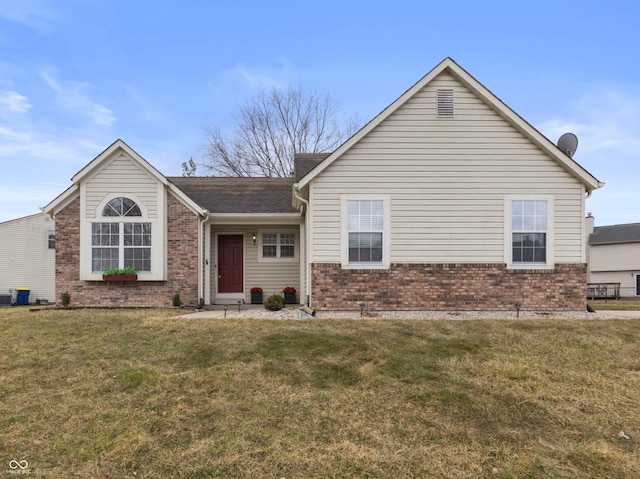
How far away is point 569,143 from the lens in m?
11.3

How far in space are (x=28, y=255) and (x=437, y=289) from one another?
19.6 meters

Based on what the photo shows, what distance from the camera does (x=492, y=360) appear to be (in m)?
5.68

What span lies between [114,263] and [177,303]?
222 cm

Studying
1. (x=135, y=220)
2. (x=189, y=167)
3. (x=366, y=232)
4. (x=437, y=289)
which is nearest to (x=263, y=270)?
(x=135, y=220)

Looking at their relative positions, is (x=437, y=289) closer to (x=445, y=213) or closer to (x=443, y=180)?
(x=445, y=213)

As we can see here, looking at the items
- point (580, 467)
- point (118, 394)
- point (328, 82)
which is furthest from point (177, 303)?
point (328, 82)

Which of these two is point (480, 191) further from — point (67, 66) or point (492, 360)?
point (67, 66)

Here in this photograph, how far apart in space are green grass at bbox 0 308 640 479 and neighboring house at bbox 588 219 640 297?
25.9 meters

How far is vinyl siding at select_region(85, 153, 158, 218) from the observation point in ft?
36.3


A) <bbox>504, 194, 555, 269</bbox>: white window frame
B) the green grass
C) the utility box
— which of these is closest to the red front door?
the green grass

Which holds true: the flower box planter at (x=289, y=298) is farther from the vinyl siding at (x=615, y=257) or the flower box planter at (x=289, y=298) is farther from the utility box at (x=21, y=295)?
the vinyl siding at (x=615, y=257)

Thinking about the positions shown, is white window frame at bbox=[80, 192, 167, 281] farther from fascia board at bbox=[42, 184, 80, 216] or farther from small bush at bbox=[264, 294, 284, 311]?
small bush at bbox=[264, 294, 284, 311]

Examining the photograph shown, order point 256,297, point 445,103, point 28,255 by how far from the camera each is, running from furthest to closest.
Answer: point 28,255, point 256,297, point 445,103

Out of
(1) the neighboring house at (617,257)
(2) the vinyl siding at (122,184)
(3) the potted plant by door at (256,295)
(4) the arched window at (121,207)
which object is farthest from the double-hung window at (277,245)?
(1) the neighboring house at (617,257)
